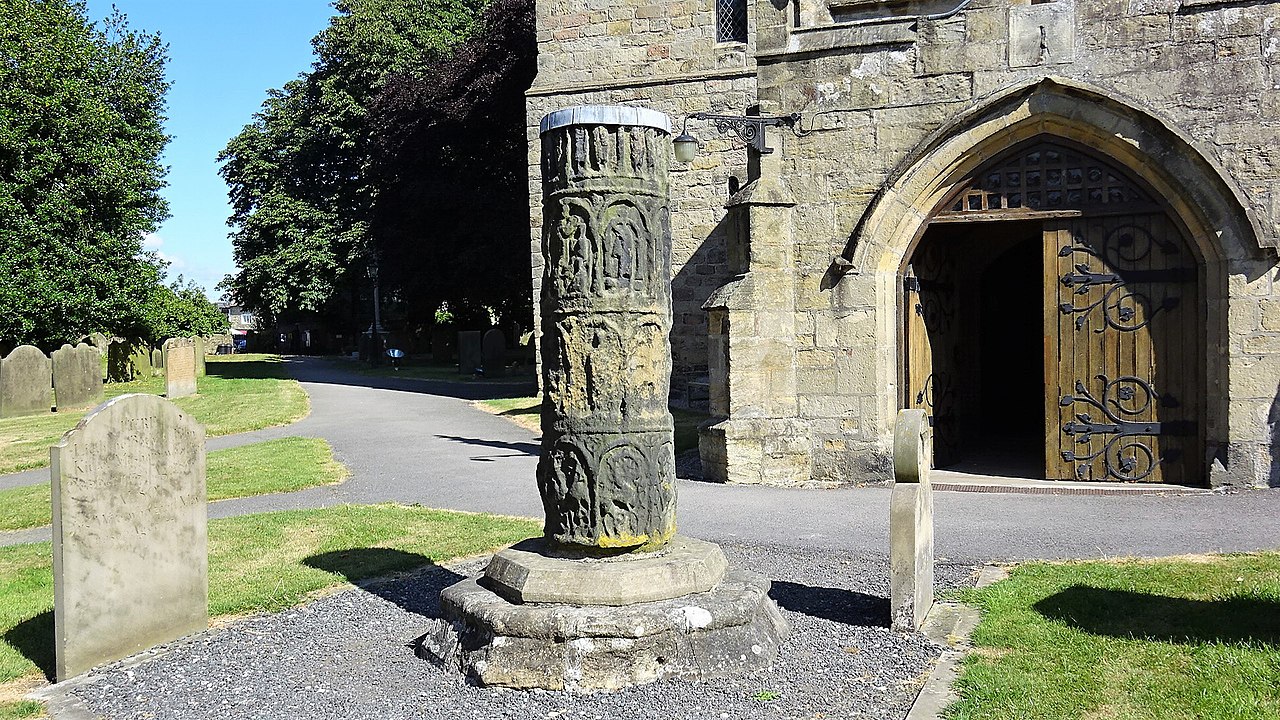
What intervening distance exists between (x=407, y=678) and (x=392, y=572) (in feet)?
6.95

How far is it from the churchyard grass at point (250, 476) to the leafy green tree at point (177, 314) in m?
16.1

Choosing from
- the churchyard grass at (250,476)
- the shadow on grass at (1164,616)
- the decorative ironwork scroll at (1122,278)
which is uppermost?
the decorative ironwork scroll at (1122,278)

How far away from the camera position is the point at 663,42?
59.0 feet

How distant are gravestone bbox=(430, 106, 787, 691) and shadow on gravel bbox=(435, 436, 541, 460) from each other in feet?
25.7

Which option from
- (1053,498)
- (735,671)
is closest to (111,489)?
(735,671)

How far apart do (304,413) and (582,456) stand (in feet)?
50.2

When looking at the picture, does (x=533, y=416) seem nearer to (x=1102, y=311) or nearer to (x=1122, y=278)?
(x=1102, y=311)

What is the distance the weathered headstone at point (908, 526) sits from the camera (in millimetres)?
5434

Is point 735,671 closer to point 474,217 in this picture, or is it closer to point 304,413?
point 304,413

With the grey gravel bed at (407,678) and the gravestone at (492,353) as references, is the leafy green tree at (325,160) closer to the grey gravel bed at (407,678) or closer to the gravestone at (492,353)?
the gravestone at (492,353)

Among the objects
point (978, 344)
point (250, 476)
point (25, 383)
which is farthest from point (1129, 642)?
point (25, 383)

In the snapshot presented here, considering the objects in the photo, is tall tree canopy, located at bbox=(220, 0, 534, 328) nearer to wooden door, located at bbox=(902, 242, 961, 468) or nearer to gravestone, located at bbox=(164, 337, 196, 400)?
gravestone, located at bbox=(164, 337, 196, 400)

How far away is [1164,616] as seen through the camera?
18.1 ft

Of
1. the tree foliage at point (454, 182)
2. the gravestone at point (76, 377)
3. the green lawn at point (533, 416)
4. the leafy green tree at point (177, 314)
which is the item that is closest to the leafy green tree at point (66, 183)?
the leafy green tree at point (177, 314)
